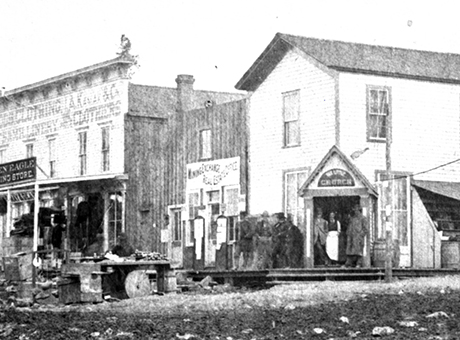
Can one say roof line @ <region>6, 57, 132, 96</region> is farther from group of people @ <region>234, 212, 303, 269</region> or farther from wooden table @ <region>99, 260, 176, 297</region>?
wooden table @ <region>99, 260, 176, 297</region>

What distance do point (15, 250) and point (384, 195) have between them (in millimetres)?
15010

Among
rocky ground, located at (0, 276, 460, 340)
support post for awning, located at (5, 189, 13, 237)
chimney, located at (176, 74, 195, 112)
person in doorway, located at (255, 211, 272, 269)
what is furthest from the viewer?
chimney, located at (176, 74, 195, 112)

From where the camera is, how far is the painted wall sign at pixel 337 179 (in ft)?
107

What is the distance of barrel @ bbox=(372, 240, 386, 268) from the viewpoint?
106 feet

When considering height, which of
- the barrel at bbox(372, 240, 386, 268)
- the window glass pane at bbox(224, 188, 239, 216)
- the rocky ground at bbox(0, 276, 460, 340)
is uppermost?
the window glass pane at bbox(224, 188, 239, 216)

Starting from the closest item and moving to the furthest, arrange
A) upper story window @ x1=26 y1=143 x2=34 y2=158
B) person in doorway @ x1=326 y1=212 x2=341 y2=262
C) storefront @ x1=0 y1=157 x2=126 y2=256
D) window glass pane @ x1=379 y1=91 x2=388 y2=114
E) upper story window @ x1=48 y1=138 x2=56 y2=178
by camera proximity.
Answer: person in doorway @ x1=326 y1=212 x2=341 y2=262 < window glass pane @ x1=379 y1=91 x2=388 y2=114 < storefront @ x1=0 y1=157 x2=126 y2=256 < upper story window @ x1=48 y1=138 x2=56 y2=178 < upper story window @ x1=26 y1=143 x2=34 y2=158

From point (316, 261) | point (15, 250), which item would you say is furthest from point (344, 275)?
point (15, 250)

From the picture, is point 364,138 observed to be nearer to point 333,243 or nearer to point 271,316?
point 333,243

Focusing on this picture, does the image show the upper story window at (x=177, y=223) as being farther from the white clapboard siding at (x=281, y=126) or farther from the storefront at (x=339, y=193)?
the storefront at (x=339, y=193)

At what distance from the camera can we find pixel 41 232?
44.5 m

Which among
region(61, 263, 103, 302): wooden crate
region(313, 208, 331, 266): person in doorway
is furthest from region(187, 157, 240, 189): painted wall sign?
region(61, 263, 103, 302): wooden crate

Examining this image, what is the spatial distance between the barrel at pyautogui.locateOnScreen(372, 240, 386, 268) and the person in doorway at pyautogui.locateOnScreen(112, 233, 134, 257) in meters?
9.03

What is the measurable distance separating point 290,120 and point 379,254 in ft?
16.9

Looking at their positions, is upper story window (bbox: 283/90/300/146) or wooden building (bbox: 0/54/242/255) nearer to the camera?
upper story window (bbox: 283/90/300/146)
